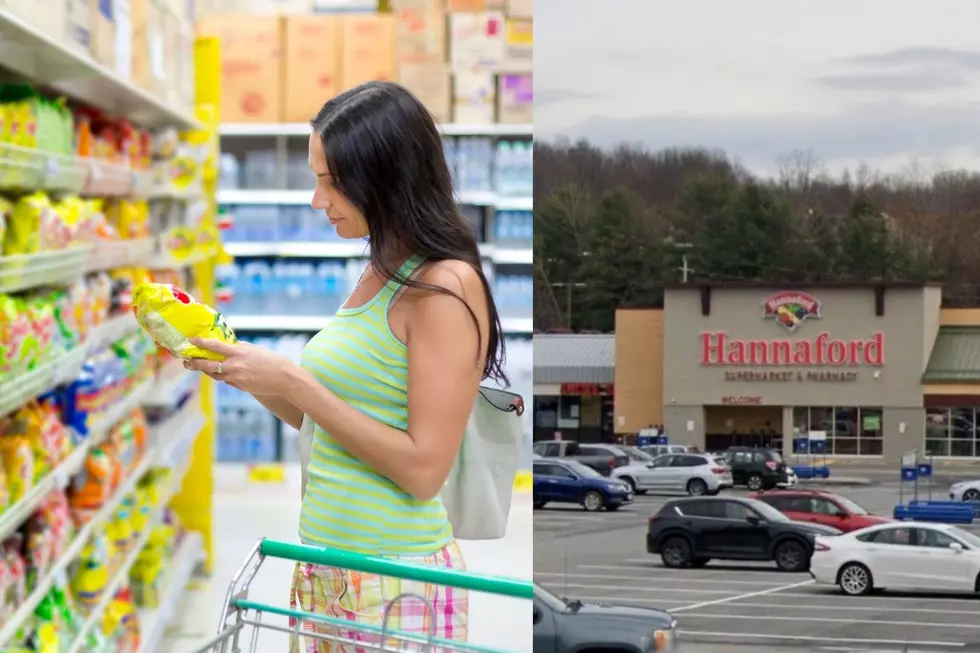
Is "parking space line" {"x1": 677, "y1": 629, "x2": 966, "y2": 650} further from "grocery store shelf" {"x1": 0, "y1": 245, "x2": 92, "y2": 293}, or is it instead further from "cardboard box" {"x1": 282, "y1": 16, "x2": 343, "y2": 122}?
"cardboard box" {"x1": 282, "y1": 16, "x2": 343, "y2": 122}

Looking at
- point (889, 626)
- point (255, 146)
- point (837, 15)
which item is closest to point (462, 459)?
point (889, 626)

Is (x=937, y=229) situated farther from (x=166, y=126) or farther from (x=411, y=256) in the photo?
(x=166, y=126)

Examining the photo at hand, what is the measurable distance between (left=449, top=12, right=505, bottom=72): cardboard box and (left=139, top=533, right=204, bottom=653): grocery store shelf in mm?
3152

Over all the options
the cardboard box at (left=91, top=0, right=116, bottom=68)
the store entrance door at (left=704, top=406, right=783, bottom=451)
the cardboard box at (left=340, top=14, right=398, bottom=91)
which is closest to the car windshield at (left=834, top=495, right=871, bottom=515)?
the store entrance door at (left=704, top=406, right=783, bottom=451)

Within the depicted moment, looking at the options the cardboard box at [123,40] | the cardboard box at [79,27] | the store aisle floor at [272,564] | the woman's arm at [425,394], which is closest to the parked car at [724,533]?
the woman's arm at [425,394]

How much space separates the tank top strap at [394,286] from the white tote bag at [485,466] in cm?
19

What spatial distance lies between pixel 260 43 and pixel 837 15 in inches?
212

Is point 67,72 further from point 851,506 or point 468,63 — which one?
point 468,63

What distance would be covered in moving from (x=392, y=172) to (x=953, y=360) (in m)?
0.81

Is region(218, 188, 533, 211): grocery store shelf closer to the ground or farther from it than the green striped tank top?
farther from it

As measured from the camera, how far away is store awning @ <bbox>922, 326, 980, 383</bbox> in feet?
5.59

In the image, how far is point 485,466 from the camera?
65.7 inches

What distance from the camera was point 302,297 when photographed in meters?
6.91

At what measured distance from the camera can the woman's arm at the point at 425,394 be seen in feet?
4.85
